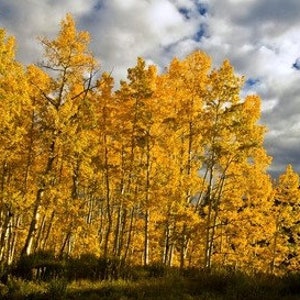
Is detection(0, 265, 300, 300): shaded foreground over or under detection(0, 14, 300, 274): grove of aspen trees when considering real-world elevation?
under

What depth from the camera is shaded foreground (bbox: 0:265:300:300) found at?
1164cm

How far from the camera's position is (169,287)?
12734 millimetres

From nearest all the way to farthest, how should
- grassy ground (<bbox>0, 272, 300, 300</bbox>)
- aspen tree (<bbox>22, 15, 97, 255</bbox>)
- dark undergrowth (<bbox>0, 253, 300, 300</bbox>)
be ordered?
grassy ground (<bbox>0, 272, 300, 300</bbox>) → dark undergrowth (<bbox>0, 253, 300, 300</bbox>) → aspen tree (<bbox>22, 15, 97, 255</bbox>)

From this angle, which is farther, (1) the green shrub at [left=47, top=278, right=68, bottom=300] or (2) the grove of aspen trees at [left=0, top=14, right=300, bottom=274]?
(2) the grove of aspen trees at [left=0, top=14, right=300, bottom=274]

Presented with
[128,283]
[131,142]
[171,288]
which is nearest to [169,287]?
[171,288]

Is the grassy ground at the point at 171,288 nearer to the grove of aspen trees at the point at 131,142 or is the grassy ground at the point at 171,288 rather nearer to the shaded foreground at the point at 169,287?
the shaded foreground at the point at 169,287

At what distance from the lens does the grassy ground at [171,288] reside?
38.0 ft

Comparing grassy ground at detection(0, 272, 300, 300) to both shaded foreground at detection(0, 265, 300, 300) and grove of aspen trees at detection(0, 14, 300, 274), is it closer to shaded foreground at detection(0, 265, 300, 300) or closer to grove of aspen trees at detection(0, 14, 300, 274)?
shaded foreground at detection(0, 265, 300, 300)

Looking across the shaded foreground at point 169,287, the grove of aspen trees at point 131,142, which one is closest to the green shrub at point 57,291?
the shaded foreground at point 169,287

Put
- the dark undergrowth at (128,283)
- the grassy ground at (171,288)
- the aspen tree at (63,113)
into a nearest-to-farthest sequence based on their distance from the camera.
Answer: the grassy ground at (171,288) → the dark undergrowth at (128,283) → the aspen tree at (63,113)

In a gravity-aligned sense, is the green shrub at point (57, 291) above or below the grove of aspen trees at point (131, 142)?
below

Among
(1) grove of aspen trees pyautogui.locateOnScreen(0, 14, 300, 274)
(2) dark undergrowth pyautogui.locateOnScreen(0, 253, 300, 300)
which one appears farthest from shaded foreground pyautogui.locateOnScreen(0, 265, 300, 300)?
(1) grove of aspen trees pyautogui.locateOnScreen(0, 14, 300, 274)

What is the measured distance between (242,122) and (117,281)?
1042 cm

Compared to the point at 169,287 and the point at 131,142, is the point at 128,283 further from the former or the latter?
the point at 131,142
